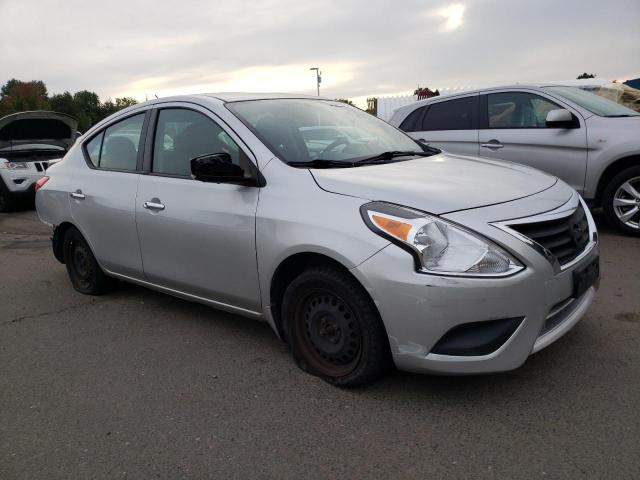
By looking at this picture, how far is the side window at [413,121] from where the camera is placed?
7625 millimetres

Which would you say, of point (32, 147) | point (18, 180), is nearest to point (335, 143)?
point (18, 180)

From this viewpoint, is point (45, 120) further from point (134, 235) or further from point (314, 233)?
point (314, 233)

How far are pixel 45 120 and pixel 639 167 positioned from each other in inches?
383

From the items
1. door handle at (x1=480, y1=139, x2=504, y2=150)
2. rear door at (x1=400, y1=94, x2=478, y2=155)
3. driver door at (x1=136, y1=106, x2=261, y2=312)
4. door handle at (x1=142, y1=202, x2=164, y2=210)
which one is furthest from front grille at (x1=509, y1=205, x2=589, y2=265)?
rear door at (x1=400, y1=94, x2=478, y2=155)

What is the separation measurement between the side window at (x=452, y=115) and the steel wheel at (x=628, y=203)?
185cm

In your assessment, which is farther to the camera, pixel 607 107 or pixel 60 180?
pixel 607 107

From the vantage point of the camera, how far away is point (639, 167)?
5.86 metres

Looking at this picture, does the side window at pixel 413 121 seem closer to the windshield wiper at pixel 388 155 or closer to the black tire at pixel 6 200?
the windshield wiper at pixel 388 155

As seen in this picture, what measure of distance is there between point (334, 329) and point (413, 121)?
206 inches

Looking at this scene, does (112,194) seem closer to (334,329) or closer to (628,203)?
(334,329)

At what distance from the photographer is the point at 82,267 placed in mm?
5070

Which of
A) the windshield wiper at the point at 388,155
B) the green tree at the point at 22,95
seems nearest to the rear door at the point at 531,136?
the windshield wiper at the point at 388,155

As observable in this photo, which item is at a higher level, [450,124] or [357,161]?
[450,124]

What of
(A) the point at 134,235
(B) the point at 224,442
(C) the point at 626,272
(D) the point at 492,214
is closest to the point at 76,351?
(A) the point at 134,235
